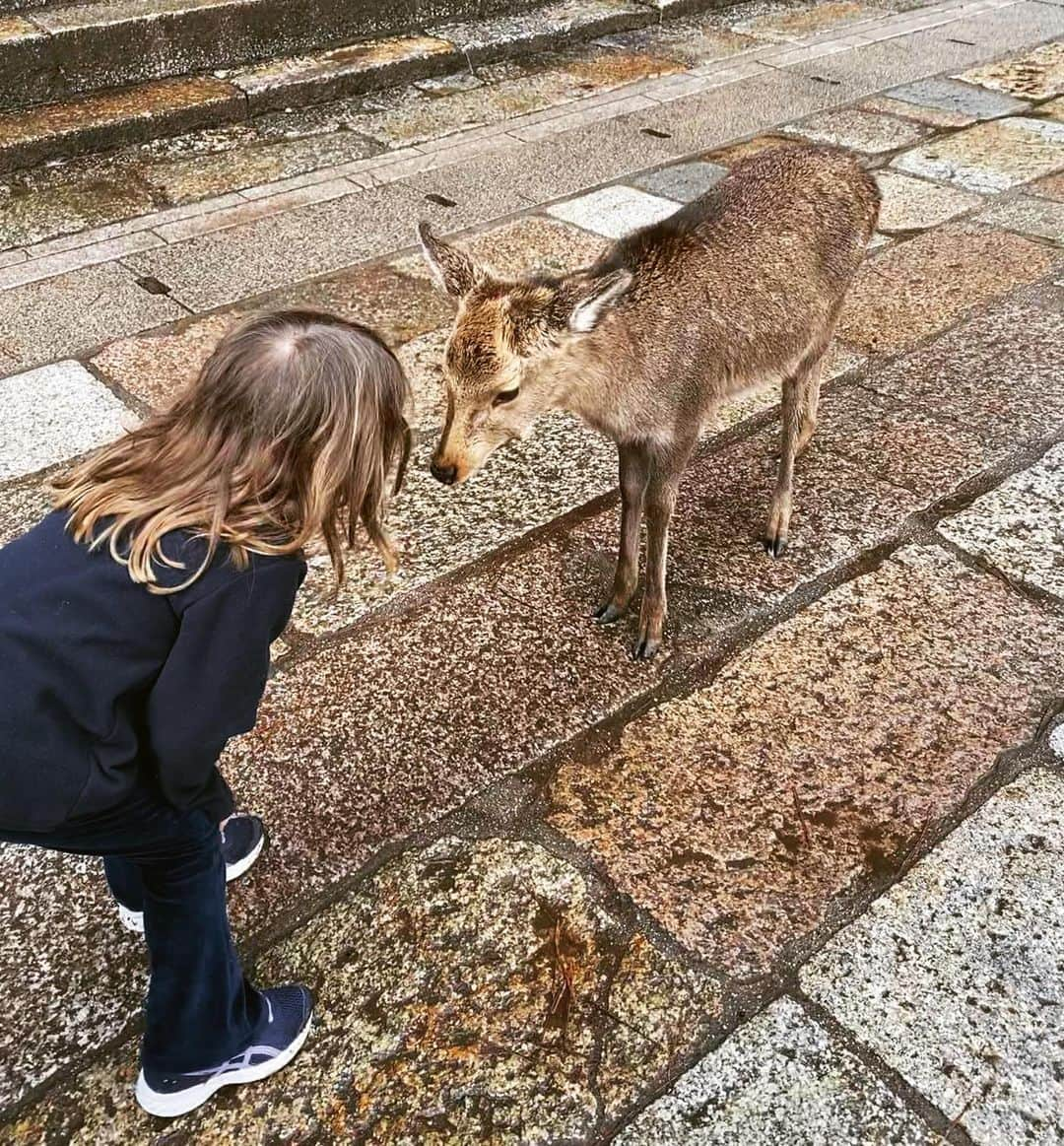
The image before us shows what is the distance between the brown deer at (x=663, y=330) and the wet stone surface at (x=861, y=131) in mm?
3408

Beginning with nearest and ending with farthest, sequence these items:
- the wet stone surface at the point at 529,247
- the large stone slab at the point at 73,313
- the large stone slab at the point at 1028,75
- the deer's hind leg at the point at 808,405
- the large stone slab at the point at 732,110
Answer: the deer's hind leg at the point at 808,405 → the large stone slab at the point at 73,313 → the wet stone surface at the point at 529,247 → the large stone slab at the point at 732,110 → the large stone slab at the point at 1028,75

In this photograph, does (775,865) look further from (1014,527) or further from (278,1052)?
(1014,527)

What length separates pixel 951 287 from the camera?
4953 mm

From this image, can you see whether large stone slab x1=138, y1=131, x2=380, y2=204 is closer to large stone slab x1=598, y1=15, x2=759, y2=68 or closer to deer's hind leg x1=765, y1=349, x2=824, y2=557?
large stone slab x1=598, y1=15, x2=759, y2=68

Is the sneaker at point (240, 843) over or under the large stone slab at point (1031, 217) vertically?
under

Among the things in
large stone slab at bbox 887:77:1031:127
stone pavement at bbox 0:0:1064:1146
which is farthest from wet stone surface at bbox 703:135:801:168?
stone pavement at bbox 0:0:1064:1146

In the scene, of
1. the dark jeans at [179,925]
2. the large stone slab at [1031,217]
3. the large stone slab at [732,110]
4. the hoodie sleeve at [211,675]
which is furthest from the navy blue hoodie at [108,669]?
the large stone slab at [732,110]

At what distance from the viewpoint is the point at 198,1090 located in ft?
6.44

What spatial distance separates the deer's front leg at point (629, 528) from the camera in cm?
309

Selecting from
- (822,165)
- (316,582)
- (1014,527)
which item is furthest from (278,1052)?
(822,165)

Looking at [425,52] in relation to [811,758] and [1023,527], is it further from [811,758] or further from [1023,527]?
[811,758]

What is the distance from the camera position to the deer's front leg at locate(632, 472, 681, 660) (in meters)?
3.02

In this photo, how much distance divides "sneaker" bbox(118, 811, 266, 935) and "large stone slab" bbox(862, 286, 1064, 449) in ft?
9.82

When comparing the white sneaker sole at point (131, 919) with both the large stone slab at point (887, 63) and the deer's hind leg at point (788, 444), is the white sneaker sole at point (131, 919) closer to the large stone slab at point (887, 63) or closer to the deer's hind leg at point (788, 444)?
the deer's hind leg at point (788, 444)
